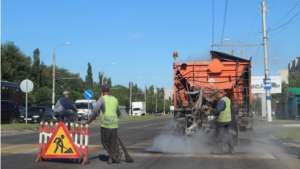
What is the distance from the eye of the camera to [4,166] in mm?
9703

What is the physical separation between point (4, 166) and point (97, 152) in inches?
136

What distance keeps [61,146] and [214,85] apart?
6.56 meters

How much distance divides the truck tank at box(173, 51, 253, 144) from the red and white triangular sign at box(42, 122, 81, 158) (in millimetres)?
5199

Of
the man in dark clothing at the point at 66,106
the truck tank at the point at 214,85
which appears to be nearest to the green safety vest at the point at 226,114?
the truck tank at the point at 214,85

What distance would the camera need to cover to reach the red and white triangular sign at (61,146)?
10031mm

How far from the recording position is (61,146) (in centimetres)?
1009

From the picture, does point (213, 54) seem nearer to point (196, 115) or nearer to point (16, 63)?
point (196, 115)

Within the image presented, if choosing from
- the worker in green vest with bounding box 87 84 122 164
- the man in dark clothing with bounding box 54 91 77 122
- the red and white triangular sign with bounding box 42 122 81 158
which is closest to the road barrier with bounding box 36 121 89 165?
the red and white triangular sign with bounding box 42 122 81 158

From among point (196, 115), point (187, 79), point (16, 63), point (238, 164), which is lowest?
point (238, 164)

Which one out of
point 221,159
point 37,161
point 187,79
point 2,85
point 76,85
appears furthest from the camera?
point 76,85

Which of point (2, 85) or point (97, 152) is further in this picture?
point (2, 85)

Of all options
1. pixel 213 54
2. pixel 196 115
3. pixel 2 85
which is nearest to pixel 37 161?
pixel 196 115

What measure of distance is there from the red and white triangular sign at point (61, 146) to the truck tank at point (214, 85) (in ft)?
17.1

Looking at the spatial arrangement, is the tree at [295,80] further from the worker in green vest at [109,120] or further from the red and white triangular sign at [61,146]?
the red and white triangular sign at [61,146]
